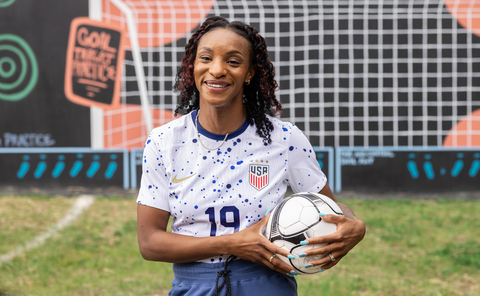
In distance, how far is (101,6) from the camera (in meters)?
7.54

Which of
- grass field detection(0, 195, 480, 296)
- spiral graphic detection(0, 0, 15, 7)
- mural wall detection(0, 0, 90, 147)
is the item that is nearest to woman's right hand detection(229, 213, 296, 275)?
grass field detection(0, 195, 480, 296)

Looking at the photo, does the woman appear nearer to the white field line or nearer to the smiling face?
the smiling face

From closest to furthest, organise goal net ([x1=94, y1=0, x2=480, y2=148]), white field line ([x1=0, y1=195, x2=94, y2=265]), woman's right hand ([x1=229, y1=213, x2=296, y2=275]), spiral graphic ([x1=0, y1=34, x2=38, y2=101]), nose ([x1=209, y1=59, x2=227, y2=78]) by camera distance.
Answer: woman's right hand ([x1=229, y1=213, x2=296, y2=275])
nose ([x1=209, y1=59, x2=227, y2=78])
white field line ([x1=0, y1=195, x2=94, y2=265])
goal net ([x1=94, y1=0, x2=480, y2=148])
spiral graphic ([x1=0, y1=34, x2=38, y2=101])

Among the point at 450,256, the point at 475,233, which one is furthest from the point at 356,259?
the point at 475,233

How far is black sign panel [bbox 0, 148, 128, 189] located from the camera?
25.1ft

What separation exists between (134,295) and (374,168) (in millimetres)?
4605

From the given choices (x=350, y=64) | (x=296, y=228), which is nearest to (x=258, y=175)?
(x=296, y=228)

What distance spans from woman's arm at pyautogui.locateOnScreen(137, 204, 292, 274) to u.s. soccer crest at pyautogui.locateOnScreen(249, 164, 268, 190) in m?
0.14

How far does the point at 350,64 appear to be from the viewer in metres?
7.56

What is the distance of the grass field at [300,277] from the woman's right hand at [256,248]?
2524 millimetres

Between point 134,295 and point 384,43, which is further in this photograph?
point 384,43

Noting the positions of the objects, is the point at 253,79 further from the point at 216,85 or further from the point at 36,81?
the point at 36,81

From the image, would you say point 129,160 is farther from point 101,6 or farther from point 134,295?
point 134,295

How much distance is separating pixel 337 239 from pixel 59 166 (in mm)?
6645
